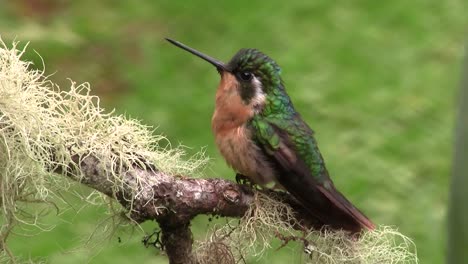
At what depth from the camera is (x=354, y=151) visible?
22.6 feet

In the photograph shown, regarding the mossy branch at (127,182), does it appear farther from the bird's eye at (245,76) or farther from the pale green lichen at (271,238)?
the bird's eye at (245,76)

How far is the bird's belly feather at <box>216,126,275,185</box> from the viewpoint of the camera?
2727 millimetres

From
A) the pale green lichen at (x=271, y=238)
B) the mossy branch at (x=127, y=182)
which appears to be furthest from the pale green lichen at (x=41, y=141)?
the pale green lichen at (x=271, y=238)

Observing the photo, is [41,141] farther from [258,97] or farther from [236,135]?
[258,97]

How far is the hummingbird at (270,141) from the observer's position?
2625 mm

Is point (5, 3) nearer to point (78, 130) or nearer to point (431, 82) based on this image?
point (431, 82)

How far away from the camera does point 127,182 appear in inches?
91.0

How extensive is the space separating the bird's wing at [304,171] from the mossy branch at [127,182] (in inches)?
1.8

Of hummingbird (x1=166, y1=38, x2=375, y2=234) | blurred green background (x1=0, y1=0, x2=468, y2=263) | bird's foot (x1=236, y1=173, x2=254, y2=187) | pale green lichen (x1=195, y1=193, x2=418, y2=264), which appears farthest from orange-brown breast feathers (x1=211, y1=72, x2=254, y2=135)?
blurred green background (x1=0, y1=0, x2=468, y2=263)

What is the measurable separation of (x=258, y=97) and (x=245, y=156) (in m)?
0.20

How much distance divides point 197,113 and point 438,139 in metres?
1.65

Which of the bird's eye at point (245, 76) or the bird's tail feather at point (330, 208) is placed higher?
the bird's eye at point (245, 76)

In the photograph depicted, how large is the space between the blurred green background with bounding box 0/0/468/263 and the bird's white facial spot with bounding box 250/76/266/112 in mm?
2955

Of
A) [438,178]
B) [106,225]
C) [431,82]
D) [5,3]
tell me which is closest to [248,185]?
[106,225]
